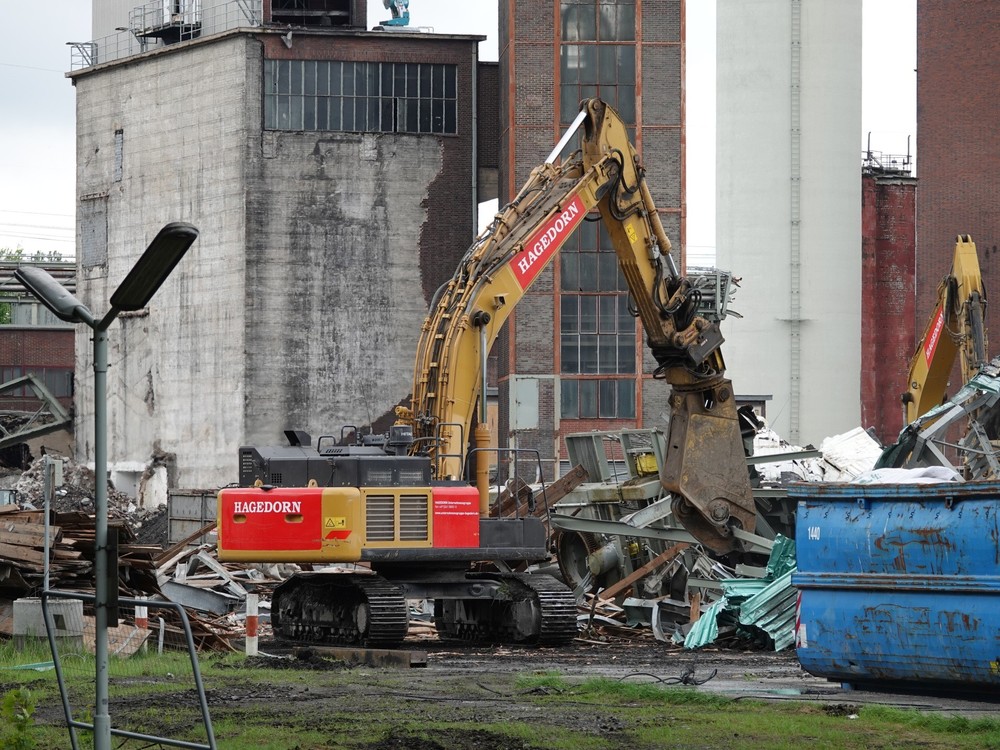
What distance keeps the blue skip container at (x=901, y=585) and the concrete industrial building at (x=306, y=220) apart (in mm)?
40993

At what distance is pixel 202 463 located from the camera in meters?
56.3

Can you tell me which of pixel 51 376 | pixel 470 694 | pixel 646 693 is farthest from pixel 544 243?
pixel 51 376

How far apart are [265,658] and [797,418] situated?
181 feet

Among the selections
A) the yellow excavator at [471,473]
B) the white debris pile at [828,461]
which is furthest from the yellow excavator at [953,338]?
the yellow excavator at [471,473]

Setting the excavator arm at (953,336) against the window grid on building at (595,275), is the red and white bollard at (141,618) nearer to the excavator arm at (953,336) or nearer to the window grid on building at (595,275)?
the excavator arm at (953,336)

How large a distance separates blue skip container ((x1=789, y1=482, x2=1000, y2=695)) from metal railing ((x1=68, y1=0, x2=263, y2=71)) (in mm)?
46007

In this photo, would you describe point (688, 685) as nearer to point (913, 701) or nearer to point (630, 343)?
point (913, 701)

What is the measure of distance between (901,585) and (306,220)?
4349 cm

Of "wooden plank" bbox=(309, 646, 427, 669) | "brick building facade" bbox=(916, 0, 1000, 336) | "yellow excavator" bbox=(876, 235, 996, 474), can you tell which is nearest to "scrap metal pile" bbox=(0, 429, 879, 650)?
"wooden plank" bbox=(309, 646, 427, 669)

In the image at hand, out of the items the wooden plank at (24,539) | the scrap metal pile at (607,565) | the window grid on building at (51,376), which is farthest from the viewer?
the window grid on building at (51,376)

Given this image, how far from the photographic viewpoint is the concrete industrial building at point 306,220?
55094 millimetres

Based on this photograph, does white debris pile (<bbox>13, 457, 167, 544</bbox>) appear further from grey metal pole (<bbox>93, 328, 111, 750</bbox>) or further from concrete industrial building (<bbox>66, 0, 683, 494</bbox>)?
grey metal pole (<bbox>93, 328, 111, 750</bbox>)

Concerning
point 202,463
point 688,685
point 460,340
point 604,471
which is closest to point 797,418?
point 202,463

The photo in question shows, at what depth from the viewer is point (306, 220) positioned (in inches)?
2176
